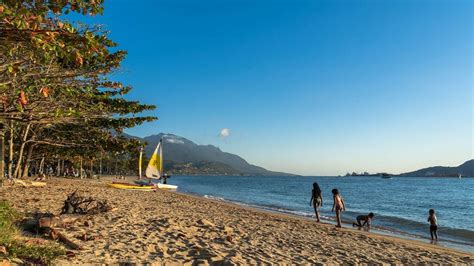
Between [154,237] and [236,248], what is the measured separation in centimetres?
197

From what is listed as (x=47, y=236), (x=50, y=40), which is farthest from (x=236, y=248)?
(x=50, y=40)

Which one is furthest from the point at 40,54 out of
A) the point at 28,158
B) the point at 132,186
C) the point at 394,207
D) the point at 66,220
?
the point at 394,207

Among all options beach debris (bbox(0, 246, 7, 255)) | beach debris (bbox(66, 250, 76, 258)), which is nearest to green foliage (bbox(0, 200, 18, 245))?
beach debris (bbox(0, 246, 7, 255))

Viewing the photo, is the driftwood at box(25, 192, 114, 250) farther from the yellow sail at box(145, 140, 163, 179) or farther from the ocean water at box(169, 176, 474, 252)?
the yellow sail at box(145, 140, 163, 179)

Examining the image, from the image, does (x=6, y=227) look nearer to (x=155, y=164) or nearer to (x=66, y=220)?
(x=66, y=220)

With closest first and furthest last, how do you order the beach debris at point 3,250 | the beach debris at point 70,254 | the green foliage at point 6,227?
the beach debris at point 3,250
the green foliage at point 6,227
the beach debris at point 70,254

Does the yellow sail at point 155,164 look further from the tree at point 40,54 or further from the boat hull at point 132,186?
the tree at point 40,54

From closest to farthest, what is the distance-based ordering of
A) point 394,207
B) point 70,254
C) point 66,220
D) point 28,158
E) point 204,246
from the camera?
point 70,254
point 204,246
point 66,220
point 28,158
point 394,207

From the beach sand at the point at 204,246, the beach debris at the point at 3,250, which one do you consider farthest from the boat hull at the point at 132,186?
the beach debris at the point at 3,250

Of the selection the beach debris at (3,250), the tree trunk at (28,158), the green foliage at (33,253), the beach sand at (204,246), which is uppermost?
the tree trunk at (28,158)

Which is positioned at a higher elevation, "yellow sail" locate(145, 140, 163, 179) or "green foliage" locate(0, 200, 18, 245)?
"yellow sail" locate(145, 140, 163, 179)

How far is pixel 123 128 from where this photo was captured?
856 inches

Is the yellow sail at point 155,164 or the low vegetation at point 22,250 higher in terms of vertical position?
the yellow sail at point 155,164

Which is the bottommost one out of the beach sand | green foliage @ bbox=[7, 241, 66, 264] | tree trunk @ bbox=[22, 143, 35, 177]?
the beach sand
